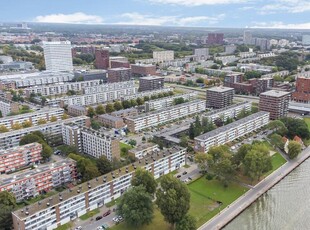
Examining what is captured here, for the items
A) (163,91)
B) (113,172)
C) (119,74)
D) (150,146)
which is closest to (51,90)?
(119,74)

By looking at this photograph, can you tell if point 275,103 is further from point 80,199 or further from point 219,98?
point 80,199

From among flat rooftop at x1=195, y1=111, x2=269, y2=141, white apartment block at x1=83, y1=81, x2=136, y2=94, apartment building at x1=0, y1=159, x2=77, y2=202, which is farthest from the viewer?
white apartment block at x1=83, y1=81, x2=136, y2=94

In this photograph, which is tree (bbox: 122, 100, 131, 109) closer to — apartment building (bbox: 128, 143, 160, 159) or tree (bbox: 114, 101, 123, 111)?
tree (bbox: 114, 101, 123, 111)

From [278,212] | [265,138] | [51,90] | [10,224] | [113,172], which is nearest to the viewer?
[10,224]

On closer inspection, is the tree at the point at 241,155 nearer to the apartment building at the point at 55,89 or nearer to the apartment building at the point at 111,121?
the apartment building at the point at 111,121

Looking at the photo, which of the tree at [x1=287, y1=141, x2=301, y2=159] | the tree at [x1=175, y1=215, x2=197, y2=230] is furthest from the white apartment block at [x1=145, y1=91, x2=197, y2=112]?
the tree at [x1=175, y1=215, x2=197, y2=230]

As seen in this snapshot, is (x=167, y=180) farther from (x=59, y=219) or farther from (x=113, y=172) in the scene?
(x=59, y=219)
